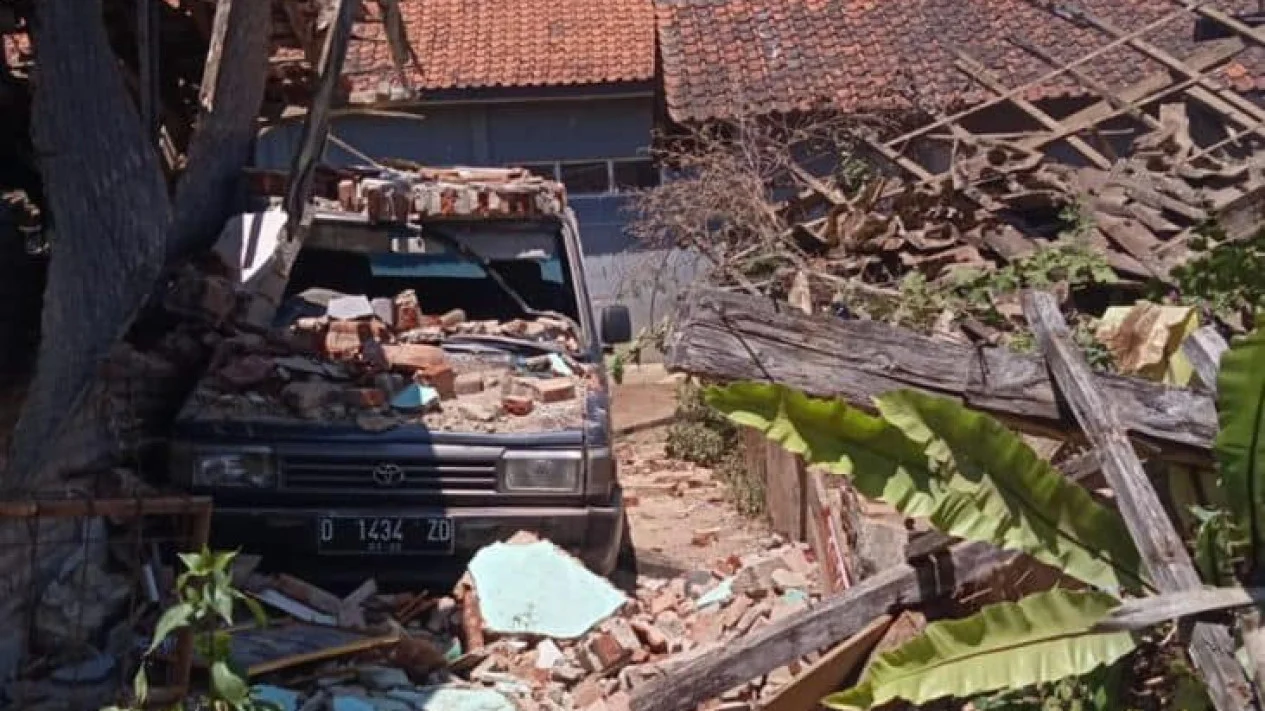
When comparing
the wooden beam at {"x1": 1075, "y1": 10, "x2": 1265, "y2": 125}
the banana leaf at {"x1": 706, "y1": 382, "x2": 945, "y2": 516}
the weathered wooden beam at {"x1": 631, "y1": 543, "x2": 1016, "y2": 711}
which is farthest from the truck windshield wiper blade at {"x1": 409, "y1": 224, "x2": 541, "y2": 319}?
the wooden beam at {"x1": 1075, "y1": 10, "x2": 1265, "y2": 125}

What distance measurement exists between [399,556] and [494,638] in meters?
0.58

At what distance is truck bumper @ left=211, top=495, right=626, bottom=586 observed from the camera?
7441 mm

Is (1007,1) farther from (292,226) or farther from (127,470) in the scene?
(127,470)

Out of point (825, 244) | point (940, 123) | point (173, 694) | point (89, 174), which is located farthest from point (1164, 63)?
point (173, 694)

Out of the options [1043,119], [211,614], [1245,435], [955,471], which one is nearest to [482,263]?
[211,614]

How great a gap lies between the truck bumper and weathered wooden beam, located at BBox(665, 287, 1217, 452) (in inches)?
115

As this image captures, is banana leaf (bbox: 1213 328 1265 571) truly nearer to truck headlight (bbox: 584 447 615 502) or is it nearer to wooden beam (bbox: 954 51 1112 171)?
truck headlight (bbox: 584 447 615 502)

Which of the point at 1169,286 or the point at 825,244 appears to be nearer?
the point at 1169,286

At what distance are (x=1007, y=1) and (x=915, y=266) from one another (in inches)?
556

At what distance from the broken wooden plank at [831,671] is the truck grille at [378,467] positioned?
105 inches

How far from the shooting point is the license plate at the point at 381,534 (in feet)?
24.5

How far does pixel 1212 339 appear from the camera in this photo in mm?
4617

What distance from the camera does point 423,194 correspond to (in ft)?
28.9

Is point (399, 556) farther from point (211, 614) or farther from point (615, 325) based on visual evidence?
point (211, 614)
